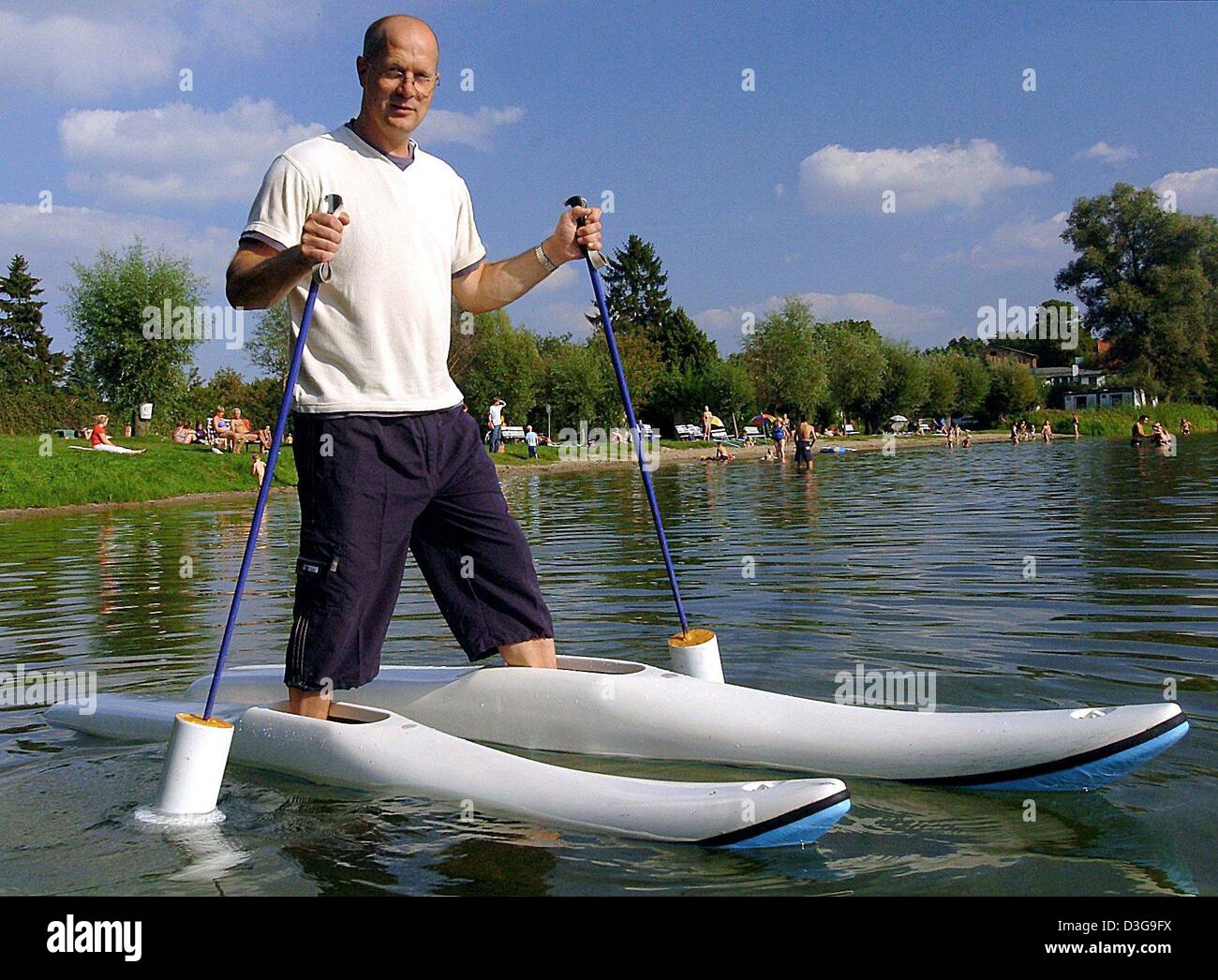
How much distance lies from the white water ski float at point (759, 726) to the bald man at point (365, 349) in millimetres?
580

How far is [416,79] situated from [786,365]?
245 ft

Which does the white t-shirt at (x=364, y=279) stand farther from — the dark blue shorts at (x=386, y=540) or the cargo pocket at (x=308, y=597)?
→ the cargo pocket at (x=308, y=597)

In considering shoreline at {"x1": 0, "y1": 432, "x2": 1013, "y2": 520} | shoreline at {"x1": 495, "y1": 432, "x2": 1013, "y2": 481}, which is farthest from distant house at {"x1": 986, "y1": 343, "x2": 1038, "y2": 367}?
shoreline at {"x1": 495, "y1": 432, "x2": 1013, "y2": 481}

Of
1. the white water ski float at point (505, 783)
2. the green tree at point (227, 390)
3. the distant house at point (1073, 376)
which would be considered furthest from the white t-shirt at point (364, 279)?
the distant house at point (1073, 376)

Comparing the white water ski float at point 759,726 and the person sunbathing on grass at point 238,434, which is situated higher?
the person sunbathing on grass at point 238,434

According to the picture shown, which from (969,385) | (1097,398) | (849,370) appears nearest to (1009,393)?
(969,385)

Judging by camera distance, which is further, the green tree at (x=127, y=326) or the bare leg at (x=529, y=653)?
the green tree at (x=127, y=326)

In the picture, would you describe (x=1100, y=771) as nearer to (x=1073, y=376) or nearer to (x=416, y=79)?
(x=416, y=79)

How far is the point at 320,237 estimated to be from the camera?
12.1 feet

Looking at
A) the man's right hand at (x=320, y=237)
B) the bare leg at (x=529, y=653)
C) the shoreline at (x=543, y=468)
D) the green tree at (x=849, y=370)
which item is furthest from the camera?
the green tree at (x=849, y=370)

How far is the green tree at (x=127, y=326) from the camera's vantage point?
42.8 meters
